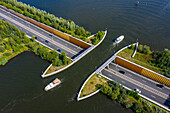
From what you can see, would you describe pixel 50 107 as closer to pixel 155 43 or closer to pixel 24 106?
pixel 24 106

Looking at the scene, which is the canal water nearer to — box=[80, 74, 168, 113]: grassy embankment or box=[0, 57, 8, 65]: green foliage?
box=[0, 57, 8, 65]: green foliage

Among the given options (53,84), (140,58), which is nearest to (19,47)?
(53,84)

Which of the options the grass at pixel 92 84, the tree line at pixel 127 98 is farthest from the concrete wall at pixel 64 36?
the tree line at pixel 127 98

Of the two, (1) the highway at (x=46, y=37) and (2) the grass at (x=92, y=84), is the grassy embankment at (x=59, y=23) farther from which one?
(2) the grass at (x=92, y=84)

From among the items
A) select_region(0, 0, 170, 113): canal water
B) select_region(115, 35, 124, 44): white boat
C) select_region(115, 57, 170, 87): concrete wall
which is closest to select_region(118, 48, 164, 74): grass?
select_region(115, 57, 170, 87): concrete wall

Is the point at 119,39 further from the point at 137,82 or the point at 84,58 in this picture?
the point at 137,82
